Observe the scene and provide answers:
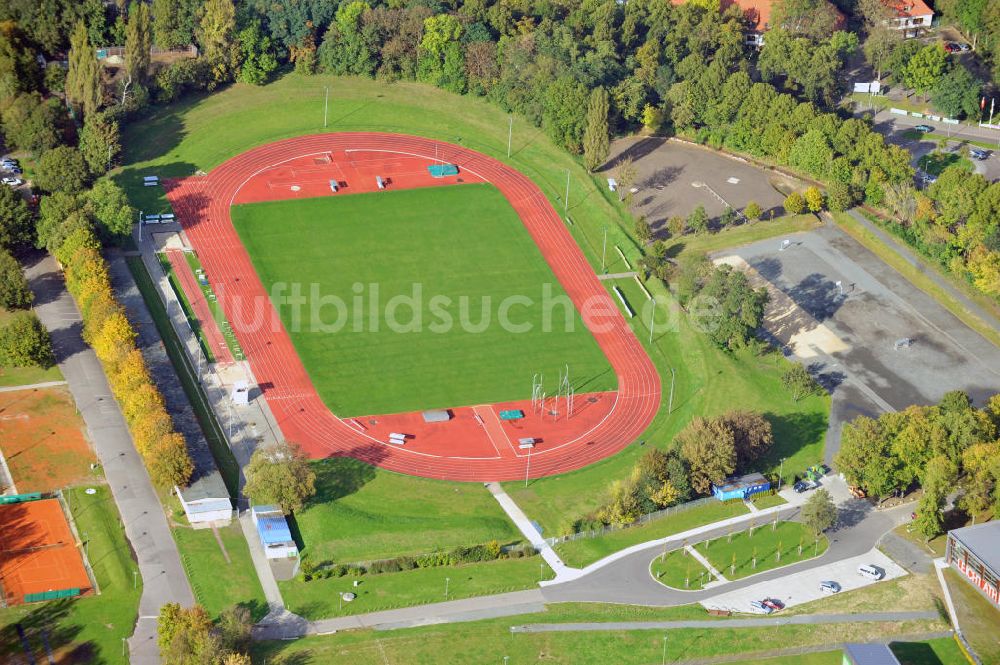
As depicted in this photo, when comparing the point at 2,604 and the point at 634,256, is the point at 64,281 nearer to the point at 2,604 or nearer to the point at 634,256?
the point at 2,604

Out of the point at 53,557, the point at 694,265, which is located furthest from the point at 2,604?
the point at 694,265

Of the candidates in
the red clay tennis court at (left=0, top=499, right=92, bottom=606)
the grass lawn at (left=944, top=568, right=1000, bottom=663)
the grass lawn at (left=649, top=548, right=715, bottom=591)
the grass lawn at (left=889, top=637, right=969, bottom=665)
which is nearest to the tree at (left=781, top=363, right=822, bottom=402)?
the grass lawn at (left=649, top=548, right=715, bottom=591)

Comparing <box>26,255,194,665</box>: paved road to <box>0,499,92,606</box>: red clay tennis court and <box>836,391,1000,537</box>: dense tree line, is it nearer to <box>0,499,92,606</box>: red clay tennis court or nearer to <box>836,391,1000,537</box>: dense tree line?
<box>0,499,92,606</box>: red clay tennis court

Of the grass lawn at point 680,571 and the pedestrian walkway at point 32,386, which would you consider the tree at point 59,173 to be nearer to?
the pedestrian walkway at point 32,386

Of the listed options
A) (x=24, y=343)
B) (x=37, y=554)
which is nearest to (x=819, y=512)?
(x=37, y=554)

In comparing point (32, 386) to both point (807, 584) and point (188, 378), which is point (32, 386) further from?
point (807, 584)
